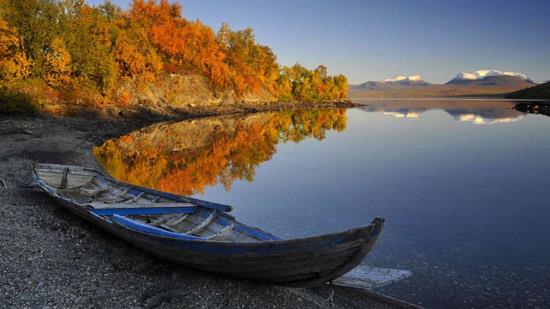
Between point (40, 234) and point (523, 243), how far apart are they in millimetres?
15523

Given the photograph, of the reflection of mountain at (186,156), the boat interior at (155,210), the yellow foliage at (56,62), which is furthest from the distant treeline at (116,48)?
the boat interior at (155,210)

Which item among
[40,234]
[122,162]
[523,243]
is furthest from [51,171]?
[523,243]

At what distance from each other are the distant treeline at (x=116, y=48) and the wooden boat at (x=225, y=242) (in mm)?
36272

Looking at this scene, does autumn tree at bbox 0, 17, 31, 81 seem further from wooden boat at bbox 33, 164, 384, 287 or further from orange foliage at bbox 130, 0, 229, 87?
orange foliage at bbox 130, 0, 229, 87

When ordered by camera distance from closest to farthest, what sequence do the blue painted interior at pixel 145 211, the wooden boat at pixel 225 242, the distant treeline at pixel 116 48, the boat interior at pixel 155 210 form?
the wooden boat at pixel 225 242, the boat interior at pixel 155 210, the blue painted interior at pixel 145 211, the distant treeline at pixel 116 48

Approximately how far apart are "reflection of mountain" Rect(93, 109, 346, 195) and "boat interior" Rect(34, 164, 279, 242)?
5.52 meters

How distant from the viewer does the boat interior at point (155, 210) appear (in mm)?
9438

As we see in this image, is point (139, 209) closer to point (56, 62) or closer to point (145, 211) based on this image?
point (145, 211)

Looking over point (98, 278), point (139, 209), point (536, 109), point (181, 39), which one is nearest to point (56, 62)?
point (181, 39)

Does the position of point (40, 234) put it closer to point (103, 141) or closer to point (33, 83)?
point (103, 141)

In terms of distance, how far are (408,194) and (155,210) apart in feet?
44.4

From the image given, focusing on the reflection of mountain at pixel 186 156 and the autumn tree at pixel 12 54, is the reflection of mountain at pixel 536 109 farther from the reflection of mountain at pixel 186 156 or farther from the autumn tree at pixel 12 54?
the autumn tree at pixel 12 54

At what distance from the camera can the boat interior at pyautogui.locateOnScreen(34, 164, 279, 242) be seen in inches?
372

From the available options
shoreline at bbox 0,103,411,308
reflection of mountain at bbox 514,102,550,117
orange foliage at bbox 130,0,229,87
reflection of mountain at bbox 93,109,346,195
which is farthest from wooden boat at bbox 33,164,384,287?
reflection of mountain at bbox 514,102,550,117
